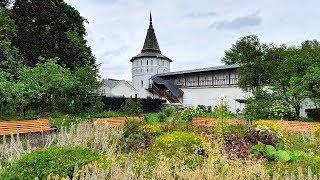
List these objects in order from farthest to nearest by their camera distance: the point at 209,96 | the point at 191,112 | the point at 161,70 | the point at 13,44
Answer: the point at 161,70 < the point at 209,96 < the point at 13,44 < the point at 191,112

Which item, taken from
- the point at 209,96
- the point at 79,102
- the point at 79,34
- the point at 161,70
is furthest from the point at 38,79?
the point at 161,70

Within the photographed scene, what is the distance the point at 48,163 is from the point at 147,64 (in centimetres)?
6362

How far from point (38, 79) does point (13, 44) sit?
662 centimetres

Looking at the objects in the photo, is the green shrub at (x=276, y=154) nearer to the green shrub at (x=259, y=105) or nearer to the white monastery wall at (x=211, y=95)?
the green shrub at (x=259, y=105)

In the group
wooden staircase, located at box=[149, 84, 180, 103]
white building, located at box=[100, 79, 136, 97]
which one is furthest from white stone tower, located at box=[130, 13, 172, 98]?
white building, located at box=[100, 79, 136, 97]

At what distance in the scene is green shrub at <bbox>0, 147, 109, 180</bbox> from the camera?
6.54m

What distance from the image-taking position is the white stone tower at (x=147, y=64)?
68.2 metres

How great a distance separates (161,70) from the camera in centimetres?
7106

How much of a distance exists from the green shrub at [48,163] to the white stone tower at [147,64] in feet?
192

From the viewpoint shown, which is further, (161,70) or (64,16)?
(161,70)

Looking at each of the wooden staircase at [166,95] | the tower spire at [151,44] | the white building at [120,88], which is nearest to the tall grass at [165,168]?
the wooden staircase at [166,95]

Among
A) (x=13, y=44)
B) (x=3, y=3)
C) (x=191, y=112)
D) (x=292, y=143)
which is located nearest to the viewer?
(x=292, y=143)

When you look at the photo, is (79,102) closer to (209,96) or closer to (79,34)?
(79,34)

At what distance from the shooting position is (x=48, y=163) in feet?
22.0
